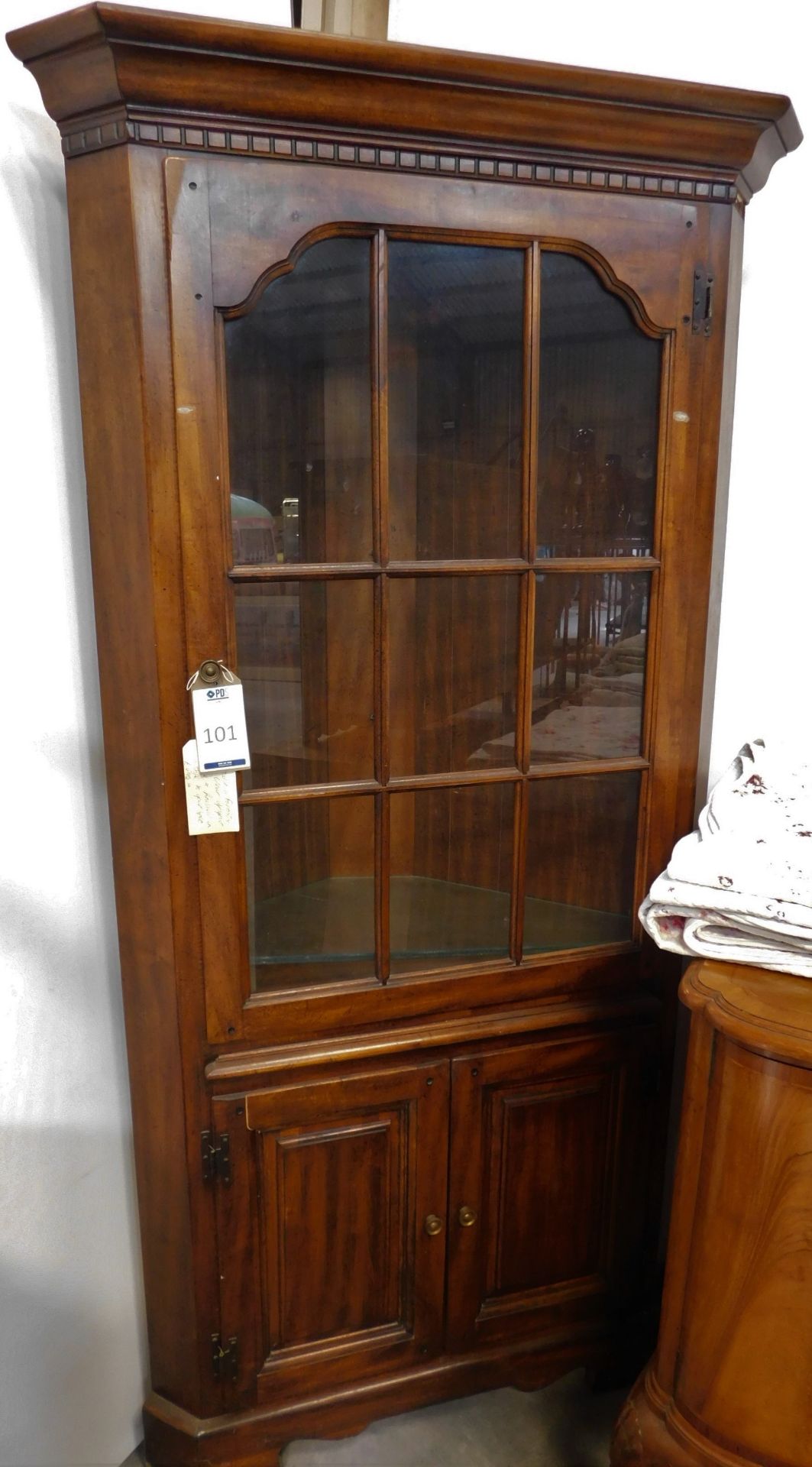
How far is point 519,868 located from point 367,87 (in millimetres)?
904

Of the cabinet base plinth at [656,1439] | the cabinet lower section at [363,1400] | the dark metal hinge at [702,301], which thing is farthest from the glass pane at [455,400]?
the cabinet lower section at [363,1400]

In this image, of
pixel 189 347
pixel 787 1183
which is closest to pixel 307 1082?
pixel 787 1183

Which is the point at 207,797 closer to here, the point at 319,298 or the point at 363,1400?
the point at 319,298

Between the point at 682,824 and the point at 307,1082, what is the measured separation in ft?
1.99

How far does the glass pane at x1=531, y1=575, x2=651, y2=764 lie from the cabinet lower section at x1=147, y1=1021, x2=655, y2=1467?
0.41 meters

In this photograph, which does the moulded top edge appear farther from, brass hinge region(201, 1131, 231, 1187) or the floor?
the floor

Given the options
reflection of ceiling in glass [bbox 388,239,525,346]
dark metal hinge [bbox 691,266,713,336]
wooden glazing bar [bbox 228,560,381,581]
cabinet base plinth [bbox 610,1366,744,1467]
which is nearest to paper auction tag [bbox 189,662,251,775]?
wooden glazing bar [bbox 228,560,381,581]

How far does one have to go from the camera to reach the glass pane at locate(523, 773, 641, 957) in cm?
129

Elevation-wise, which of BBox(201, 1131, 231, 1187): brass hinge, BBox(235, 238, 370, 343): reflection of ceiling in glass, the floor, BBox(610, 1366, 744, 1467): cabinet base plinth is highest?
BBox(235, 238, 370, 343): reflection of ceiling in glass

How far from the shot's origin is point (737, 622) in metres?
1.49

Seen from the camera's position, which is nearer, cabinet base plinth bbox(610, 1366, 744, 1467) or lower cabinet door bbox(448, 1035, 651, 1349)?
cabinet base plinth bbox(610, 1366, 744, 1467)

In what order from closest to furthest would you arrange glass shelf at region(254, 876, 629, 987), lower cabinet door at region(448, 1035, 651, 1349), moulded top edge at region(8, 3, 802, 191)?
moulded top edge at region(8, 3, 802, 191), glass shelf at region(254, 876, 629, 987), lower cabinet door at region(448, 1035, 651, 1349)

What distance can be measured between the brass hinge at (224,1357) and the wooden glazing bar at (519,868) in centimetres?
63

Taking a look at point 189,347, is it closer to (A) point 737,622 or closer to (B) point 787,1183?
(A) point 737,622
